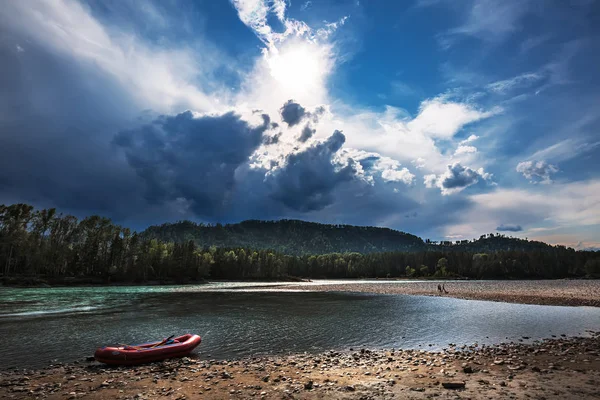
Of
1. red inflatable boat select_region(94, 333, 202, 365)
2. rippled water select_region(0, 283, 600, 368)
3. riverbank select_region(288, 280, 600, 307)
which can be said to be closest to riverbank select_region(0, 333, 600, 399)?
Answer: red inflatable boat select_region(94, 333, 202, 365)

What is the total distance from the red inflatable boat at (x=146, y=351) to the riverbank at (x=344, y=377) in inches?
23.8

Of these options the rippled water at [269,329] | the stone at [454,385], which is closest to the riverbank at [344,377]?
the stone at [454,385]

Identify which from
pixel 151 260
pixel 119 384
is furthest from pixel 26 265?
pixel 119 384

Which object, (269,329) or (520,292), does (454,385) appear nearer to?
(269,329)

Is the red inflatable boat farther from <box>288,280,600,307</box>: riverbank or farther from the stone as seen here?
<box>288,280,600,307</box>: riverbank

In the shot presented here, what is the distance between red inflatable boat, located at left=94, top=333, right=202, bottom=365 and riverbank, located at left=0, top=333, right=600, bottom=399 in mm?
605

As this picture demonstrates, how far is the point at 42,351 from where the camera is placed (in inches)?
964

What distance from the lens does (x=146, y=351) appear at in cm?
2170

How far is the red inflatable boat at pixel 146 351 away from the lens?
2050 cm

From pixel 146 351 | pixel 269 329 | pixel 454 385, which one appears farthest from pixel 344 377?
pixel 269 329

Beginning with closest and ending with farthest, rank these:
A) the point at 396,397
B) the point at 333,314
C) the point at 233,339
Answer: the point at 396,397
the point at 233,339
the point at 333,314

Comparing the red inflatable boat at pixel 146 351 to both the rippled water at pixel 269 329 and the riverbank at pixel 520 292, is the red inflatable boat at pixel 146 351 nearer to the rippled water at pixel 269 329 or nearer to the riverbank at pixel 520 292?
the rippled water at pixel 269 329

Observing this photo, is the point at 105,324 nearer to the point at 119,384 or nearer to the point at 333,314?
the point at 119,384

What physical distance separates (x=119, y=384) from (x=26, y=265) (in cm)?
14628
